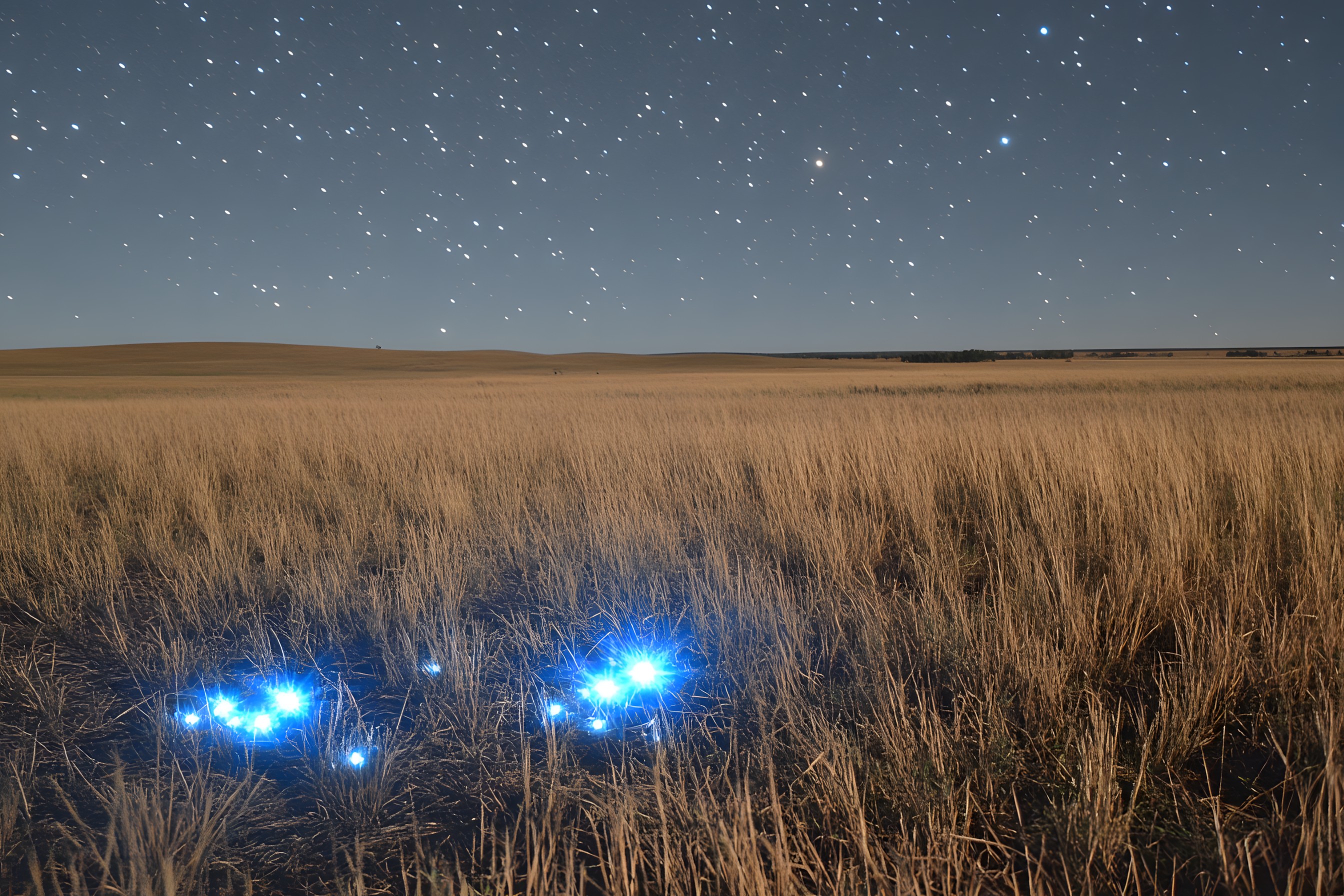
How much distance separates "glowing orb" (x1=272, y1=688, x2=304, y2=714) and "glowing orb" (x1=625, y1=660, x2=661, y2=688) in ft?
4.11

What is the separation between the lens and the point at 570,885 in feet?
4.31

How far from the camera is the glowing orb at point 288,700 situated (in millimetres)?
2318

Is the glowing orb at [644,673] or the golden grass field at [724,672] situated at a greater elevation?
the golden grass field at [724,672]

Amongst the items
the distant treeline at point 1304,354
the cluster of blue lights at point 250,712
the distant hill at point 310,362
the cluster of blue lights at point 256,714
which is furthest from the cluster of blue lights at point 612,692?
the distant treeline at point 1304,354

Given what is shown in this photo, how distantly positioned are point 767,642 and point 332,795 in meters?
1.67

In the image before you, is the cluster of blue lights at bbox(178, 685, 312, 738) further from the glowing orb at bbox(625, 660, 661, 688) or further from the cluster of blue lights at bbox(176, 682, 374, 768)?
the glowing orb at bbox(625, 660, 661, 688)

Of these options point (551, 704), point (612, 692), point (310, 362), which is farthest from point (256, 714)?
point (310, 362)

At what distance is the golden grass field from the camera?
4.96ft

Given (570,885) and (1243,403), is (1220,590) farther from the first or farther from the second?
(1243,403)

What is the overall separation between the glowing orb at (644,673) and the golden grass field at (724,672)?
161 millimetres

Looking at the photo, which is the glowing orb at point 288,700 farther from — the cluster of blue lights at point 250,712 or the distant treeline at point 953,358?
the distant treeline at point 953,358

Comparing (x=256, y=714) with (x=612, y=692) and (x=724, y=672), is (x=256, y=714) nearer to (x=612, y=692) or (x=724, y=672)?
(x=612, y=692)

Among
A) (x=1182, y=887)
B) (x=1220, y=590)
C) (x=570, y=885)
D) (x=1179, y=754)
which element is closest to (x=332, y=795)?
(x=570, y=885)

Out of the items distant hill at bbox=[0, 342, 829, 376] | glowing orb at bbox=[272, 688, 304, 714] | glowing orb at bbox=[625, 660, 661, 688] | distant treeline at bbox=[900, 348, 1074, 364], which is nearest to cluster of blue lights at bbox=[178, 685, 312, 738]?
glowing orb at bbox=[272, 688, 304, 714]
